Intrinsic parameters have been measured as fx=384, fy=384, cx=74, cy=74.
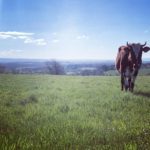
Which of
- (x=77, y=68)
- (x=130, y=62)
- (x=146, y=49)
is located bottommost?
(x=77, y=68)

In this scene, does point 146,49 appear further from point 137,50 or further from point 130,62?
point 130,62

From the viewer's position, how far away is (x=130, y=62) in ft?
50.0

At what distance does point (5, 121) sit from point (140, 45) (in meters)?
7.57

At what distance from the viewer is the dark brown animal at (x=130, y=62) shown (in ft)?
47.5

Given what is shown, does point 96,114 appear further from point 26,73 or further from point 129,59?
point 26,73

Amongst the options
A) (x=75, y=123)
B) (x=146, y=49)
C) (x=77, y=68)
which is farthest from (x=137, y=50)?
(x=77, y=68)

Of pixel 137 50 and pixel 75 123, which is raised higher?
pixel 137 50

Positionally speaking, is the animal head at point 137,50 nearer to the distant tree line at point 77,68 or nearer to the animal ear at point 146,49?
the animal ear at point 146,49

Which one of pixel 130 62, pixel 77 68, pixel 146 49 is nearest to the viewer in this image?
pixel 146 49

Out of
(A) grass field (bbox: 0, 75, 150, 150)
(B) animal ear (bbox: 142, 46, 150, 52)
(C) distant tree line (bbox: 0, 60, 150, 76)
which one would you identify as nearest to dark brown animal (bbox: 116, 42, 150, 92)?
(B) animal ear (bbox: 142, 46, 150, 52)

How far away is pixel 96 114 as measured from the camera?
29.5ft

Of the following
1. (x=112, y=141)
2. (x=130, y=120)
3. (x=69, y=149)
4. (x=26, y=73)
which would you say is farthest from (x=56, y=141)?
(x=26, y=73)

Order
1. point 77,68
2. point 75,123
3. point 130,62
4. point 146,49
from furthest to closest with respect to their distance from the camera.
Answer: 1. point 77,68
2. point 130,62
3. point 146,49
4. point 75,123

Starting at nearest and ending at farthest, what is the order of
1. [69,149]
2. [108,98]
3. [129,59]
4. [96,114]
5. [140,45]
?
[69,149] → [96,114] → [108,98] → [140,45] → [129,59]
